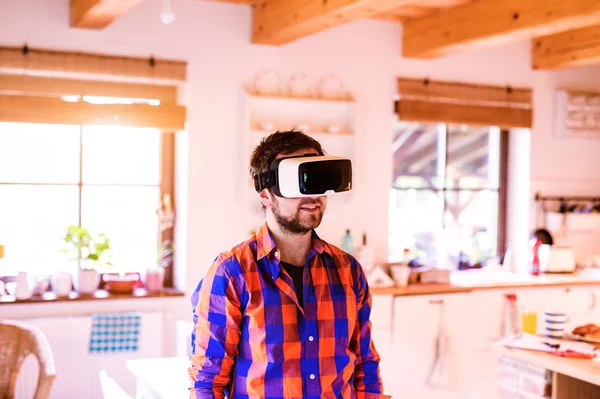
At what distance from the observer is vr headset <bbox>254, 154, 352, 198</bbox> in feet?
5.90

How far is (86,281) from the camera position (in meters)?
4.15

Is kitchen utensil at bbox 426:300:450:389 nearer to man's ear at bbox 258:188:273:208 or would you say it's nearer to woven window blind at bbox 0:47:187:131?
woven window blind at bbox 0:47:187:131

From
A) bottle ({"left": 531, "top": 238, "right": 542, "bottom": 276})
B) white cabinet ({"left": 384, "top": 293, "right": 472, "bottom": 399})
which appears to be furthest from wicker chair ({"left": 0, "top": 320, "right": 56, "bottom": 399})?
bottle ({"left": 531, "top": 238, "right": 542, "bottom": 276})

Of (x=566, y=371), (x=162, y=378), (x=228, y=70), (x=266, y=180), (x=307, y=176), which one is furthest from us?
(x=228, y=70)

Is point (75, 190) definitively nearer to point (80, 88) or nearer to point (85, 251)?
point (85, 251)

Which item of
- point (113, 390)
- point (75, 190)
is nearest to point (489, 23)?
point (75, 190)

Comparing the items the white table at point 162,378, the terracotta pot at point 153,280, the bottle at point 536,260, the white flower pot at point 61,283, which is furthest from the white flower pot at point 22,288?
the bottle at point 536,260

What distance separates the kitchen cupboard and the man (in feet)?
8.55

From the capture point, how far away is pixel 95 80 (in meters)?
4.16

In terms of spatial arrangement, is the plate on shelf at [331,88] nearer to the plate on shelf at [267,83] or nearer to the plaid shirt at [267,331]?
the plate on shelf at [267,83]

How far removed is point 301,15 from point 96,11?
101 centimetres

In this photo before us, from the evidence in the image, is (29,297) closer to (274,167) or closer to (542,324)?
(274,167)

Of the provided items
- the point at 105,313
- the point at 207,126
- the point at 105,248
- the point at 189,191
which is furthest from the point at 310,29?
the point at 105,313

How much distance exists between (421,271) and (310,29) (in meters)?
1.81
